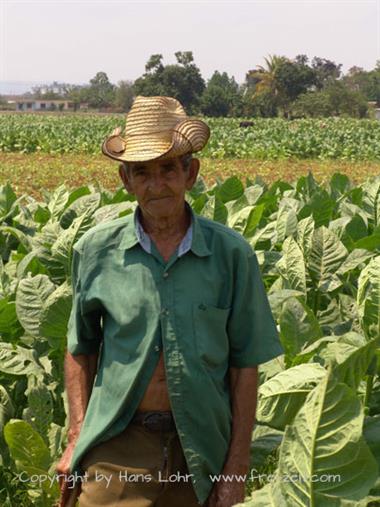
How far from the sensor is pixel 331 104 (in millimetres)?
64938

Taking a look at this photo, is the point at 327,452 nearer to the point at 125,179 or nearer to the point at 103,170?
the point at 125,179

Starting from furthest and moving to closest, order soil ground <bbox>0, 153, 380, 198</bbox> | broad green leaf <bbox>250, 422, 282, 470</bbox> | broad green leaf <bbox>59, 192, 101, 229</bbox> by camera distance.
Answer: soil ground <bbox>0, 153, 380, 198</bbox>
broad green leaf <bbox>59, 192, 101, 229</bbox>
broad green leaf <bbox>250, 422, 282, 470</bbox>

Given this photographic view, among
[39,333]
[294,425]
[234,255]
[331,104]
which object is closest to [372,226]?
[39,333]

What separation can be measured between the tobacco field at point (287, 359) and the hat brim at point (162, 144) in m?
0.60

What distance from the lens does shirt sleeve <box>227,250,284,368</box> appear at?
6.49 ft

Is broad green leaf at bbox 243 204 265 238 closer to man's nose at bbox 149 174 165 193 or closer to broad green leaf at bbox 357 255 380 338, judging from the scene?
broad green leaf at bbox 357 255 380 338

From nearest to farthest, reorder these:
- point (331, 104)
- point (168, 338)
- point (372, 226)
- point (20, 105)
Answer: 1. point (168, 338)
2. point (372, 226)
3. point (331, 104)
4. point (20, 105)

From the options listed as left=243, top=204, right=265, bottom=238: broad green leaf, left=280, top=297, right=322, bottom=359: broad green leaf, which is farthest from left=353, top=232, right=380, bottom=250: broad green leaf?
left=280, top=297, right=322, bottom=359: broad green leaf

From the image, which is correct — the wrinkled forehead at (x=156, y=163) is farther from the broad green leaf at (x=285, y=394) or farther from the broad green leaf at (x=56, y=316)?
the broad green leaf at (x=56, y=316)

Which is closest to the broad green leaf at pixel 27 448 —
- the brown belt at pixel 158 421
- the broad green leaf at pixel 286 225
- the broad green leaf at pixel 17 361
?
the broad green leaf at pixel 17 361

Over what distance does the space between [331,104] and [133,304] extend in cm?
6494

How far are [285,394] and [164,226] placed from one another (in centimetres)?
54

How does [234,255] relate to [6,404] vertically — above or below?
above

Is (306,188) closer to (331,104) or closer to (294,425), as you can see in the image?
(294,425)
